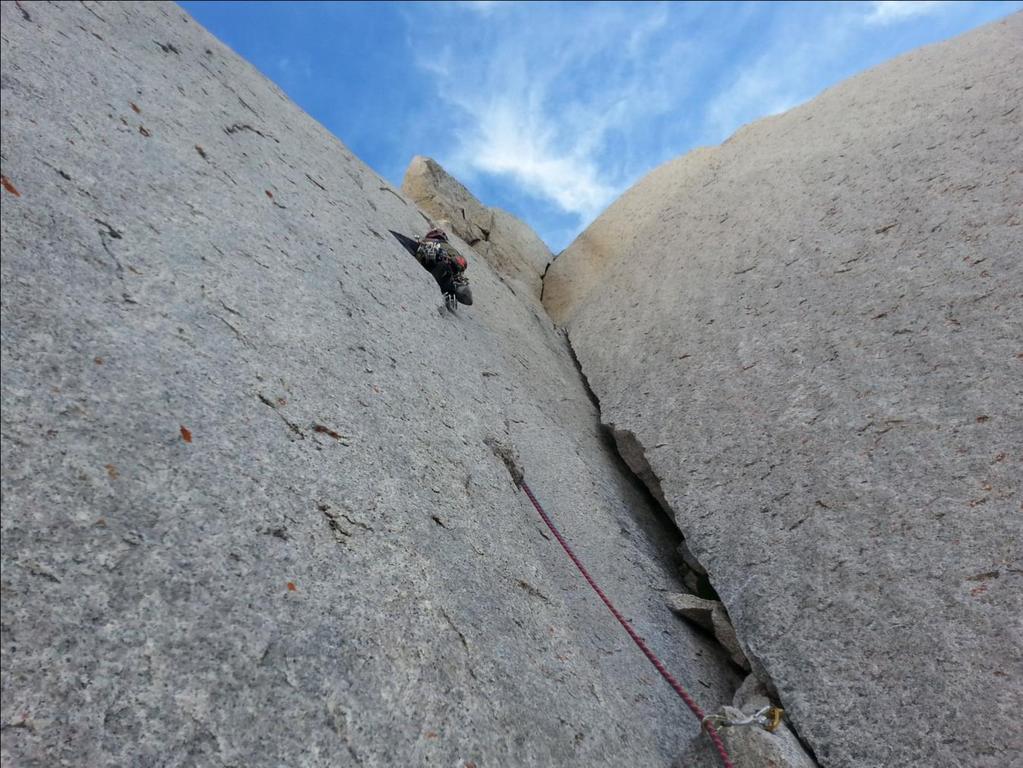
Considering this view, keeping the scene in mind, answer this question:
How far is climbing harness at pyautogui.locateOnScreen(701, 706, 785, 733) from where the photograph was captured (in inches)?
146

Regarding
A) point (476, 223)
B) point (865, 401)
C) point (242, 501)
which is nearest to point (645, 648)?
point (865, 401)

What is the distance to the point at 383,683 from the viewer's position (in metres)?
2.72

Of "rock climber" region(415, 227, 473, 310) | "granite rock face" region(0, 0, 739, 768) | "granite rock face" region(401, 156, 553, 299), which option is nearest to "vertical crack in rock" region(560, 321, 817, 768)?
"granite rock face" region(0, 0, 739, 768)

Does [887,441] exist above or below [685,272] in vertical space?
below

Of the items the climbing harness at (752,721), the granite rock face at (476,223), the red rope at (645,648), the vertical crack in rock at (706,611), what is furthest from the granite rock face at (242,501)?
the granite rock face at (476,223)

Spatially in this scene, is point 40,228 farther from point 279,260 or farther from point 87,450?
point 279,260

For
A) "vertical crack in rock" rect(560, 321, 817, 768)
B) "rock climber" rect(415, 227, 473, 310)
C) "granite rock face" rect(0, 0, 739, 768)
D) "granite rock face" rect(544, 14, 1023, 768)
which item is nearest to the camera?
"granite rock face" rect(0, 0, 739, 768)

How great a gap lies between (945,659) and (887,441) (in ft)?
5.59

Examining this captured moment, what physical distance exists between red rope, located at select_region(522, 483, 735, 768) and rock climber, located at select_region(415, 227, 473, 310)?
3264 millimetres

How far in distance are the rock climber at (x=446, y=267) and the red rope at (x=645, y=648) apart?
3.26 m

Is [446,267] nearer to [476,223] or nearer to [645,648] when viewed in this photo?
[645,648]

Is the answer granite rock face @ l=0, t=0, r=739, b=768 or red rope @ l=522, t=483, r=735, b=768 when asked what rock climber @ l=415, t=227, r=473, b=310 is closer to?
granite rock face @ l=0, t=0, r=739, b=768

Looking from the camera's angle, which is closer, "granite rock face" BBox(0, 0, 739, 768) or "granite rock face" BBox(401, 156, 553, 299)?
"granite rock face" BBox(0, 0, 739, 768)

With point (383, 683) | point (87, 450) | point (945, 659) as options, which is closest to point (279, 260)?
point (87, 450)
